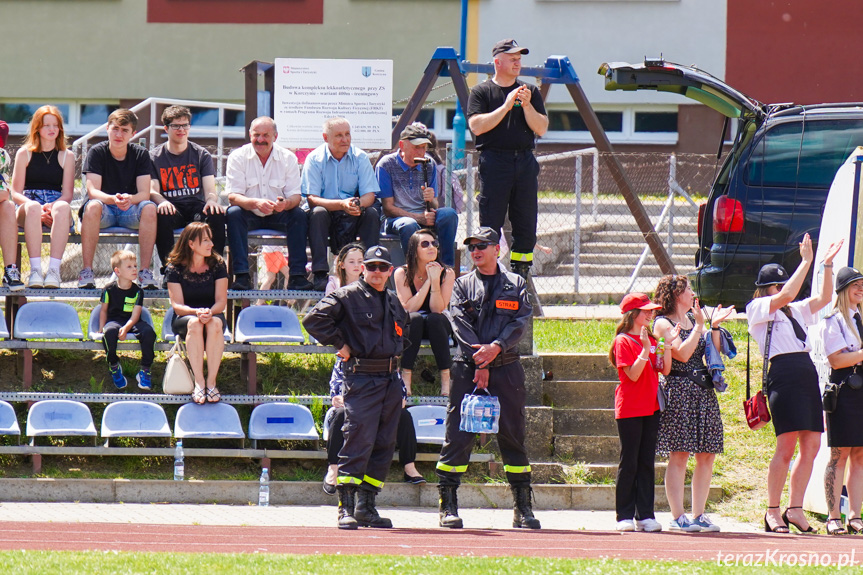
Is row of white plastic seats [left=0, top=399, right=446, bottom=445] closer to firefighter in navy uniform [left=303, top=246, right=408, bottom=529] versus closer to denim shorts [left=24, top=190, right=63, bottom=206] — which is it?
firefighter in navy uniform [left=303, top=246, right=408, bottom=529]

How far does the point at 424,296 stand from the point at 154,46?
1582 cm

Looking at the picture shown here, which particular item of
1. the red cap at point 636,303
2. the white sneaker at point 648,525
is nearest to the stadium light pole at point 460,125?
the red cap at point 636,303

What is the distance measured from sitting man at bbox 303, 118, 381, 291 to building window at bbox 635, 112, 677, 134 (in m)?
14.2

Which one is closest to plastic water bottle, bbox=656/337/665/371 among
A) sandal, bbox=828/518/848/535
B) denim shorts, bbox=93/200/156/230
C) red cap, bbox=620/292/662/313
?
red cap, bbox=620/292/662/313

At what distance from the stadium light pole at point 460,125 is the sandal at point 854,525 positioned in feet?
16.3

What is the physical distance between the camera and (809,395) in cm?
781

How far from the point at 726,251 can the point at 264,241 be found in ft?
13.5

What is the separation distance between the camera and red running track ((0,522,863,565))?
6.38 metres

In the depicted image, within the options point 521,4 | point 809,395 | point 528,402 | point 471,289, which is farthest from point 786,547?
point 521,4

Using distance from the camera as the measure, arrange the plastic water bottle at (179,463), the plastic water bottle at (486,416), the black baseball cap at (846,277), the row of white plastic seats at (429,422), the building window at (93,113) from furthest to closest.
→ the building window at (93,113) < the row of white plastic seats at (429,422) < the plastic water bottle at (179,463) < the black baseball cap at (846,277) < the plastic water bottle at (486,416)

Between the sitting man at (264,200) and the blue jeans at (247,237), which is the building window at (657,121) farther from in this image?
the blue jeans at (247,237)

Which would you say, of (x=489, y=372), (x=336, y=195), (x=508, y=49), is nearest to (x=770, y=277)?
(x=489, y=372)

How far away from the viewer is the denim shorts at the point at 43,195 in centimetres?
1004

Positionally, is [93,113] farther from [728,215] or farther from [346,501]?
[346,501]
